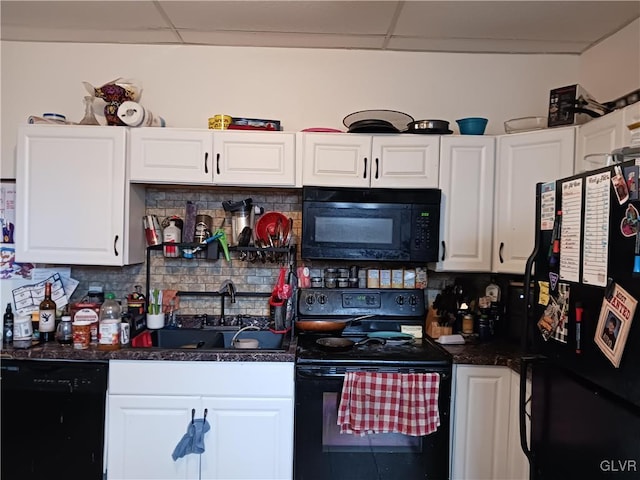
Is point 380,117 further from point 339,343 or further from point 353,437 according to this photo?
point 353,437

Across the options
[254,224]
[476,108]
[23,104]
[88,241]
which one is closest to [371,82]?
[476,108]

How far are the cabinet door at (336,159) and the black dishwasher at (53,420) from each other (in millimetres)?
1450

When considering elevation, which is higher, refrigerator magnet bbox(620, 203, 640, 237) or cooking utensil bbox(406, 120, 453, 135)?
cooking utensil bbox(406, 120, 453, 135)

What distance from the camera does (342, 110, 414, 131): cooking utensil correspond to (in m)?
2.44

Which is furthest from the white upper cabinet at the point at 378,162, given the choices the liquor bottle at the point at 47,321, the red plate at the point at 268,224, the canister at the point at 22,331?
the canister at the point at 22,331

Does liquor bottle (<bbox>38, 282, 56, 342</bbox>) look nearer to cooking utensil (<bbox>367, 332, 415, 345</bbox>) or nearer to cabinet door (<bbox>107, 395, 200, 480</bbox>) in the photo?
cabinet door (<bbox>107, 395, 200, 480</bbox>)

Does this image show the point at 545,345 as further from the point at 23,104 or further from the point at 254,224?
the point at 23,104

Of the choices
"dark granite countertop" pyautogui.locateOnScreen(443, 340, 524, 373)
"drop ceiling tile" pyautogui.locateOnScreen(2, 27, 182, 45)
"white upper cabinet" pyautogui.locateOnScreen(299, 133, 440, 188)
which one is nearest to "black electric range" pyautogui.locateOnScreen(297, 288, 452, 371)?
"dark granite countertop" pyautogui.locateOnScreen(443, 340, 524, 373)

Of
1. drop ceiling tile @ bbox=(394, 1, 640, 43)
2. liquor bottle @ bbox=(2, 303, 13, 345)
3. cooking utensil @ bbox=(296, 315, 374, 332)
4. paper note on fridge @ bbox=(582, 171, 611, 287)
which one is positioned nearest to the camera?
paper note on fridge @ bbox=(582, 171, 611, 287)

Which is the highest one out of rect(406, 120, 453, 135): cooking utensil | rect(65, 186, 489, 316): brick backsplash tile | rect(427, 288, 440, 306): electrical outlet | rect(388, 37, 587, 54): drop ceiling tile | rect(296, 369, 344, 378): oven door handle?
rect(388, 37, 587, 54): drop ceiling tile

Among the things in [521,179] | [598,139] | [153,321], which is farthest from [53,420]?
[598,139]

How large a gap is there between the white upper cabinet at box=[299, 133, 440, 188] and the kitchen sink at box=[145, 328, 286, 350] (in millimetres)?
955

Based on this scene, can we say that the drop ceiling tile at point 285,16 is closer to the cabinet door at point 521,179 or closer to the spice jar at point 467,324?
the cabinet door at point 521,179

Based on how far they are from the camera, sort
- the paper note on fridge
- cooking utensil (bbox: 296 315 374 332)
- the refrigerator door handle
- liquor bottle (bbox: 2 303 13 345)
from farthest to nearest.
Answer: cooking utensil (bbox: 296 315 374 332) < liquor bottle (bbox: 2 303 13 345) < the refrigerator door handle < the paper note on fridge
